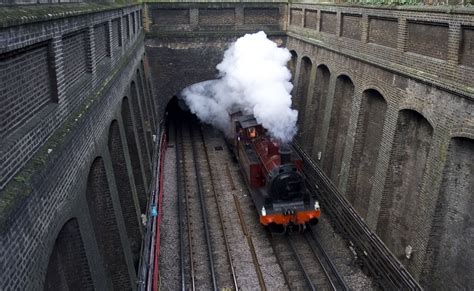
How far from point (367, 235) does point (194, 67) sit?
494 inches

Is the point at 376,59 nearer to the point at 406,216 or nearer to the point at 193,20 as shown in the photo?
the point at 406,216

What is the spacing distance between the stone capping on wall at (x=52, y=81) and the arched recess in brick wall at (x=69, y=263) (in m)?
1.50

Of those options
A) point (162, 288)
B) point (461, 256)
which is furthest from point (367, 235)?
point (162, 288)

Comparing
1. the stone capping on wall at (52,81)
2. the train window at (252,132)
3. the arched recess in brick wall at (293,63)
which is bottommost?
the train window at (252,132)

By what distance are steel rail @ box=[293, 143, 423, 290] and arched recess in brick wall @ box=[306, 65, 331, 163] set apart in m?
0.82

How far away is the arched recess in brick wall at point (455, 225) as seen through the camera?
8.76 metres

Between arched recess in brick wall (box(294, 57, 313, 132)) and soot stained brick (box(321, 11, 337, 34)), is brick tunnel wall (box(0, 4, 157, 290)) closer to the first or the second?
soot stained brick (box(321, 11, 337, 34))

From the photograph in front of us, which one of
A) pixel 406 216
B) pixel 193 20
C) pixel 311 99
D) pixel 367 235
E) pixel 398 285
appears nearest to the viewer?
pixel 398 285

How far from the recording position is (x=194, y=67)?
21.3 meters

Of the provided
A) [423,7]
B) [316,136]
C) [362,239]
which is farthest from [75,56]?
[316,136]

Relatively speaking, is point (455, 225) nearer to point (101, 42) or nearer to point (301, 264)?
point (301, 264)

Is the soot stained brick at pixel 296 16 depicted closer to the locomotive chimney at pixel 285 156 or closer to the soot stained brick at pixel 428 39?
the locomotive chimney at pixel 285 156

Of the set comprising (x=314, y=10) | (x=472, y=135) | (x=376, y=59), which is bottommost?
(x=472, y=135)

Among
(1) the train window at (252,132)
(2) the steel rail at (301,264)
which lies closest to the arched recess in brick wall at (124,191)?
(2) the steel rail at (301,264)
